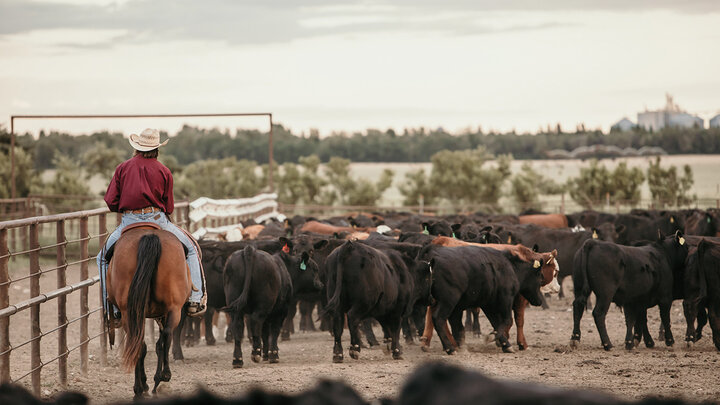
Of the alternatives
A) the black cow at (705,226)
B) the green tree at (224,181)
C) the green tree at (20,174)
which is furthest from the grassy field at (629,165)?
the black cow at (705,226)

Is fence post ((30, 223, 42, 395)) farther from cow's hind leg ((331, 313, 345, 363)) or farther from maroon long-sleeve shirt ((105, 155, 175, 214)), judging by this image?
cow's hind leg ((331, 313, 345, 363))

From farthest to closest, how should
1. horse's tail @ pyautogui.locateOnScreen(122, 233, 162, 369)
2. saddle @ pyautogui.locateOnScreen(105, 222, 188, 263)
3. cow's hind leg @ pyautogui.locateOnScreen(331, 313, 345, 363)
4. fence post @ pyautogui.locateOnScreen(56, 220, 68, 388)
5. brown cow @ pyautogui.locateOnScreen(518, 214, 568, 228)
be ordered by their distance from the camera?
brown cow @ pyautogui.locateOnScreen(518, 214, 568, 228), cow's hind leg @ pyautogui.locateOnScreen(331, 313, 345, 363), fence post @ pyautogui.locateOnScreen(56, 220, 68, 388), saddle @ pyautogui.locateOnScreen(105, 222, 188, 263), horse's tail @ pyautogui.locateOnScreen(122, 233, 162, 369)

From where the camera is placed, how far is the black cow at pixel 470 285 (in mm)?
11492

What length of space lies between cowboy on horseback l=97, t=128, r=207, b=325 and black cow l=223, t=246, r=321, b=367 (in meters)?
2.05

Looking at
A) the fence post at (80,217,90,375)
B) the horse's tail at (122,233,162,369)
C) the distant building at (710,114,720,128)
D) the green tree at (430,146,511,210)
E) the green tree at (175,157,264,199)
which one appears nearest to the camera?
the horse's tail at (122,233,162,369)

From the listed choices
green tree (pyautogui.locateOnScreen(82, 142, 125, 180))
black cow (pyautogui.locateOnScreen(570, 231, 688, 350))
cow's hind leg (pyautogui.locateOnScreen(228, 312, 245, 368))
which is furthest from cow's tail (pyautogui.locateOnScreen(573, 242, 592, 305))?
green tree (pyautogui.locateOnScreen(82, 142, 125, 180))

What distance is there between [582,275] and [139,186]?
6.20 m

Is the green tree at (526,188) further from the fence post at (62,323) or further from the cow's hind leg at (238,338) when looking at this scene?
the fence post at (62,323)

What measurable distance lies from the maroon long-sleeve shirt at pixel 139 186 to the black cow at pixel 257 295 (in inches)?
92.1

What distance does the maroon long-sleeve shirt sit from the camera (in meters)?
8.46

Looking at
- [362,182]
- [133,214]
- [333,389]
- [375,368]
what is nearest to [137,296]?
[133,214]

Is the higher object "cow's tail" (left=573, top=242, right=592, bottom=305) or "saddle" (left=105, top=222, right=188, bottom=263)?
"saddle" (left=105, top=222, right=188, bottom=263)

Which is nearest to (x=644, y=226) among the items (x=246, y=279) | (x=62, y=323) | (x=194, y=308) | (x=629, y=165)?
(x=246, y=279)

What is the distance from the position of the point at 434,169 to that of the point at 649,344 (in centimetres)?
4313
